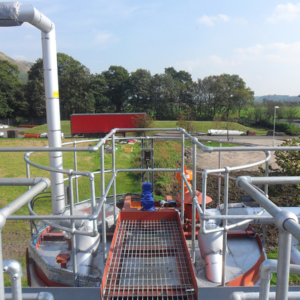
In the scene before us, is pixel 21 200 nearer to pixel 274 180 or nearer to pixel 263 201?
pixel 263 201

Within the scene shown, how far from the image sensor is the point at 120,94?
4897 centimetres

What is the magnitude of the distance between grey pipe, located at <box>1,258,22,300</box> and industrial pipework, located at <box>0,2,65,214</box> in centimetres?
369

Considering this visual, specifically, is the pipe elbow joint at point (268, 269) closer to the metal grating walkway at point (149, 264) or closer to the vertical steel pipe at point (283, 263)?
the vertical steel pipe at point (283, 263)

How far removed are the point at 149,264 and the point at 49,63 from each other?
3618 millimetres

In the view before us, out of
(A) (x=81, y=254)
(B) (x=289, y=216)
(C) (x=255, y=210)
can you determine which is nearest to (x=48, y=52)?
(A) (x=81, y=254)

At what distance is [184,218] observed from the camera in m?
4.72

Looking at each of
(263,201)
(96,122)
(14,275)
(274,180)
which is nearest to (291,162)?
(274,180)

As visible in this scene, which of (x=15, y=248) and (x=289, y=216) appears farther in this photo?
(x=15, y=248)

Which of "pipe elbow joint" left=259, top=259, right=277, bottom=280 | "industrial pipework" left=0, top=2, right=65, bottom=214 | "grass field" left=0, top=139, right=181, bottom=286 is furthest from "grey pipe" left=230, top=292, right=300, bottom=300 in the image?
"grass field" left=0, top=139, right=181, bottom=286

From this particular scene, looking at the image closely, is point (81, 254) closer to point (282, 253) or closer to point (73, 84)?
point (282, 253)

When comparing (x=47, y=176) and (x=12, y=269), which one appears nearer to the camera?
(x=12, y=269)

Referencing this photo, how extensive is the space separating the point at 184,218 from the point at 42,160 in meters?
13.6

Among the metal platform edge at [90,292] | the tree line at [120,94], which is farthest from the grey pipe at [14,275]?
the tree line at [120,94]

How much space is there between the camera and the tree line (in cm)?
4303
